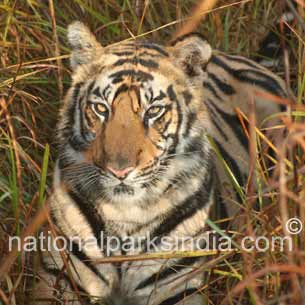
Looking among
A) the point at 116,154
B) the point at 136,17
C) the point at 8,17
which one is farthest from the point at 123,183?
the point at 136,17

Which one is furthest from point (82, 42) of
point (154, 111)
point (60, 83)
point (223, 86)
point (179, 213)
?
point (223, 86)

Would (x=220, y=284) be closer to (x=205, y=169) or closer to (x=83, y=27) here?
(x=205, y=169)

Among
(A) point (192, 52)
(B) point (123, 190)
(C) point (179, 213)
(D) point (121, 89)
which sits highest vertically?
(A) point (192, 52)

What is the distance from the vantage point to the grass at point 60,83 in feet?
9.93

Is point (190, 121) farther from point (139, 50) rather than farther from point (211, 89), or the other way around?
point (211, 89)

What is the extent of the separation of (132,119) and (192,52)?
40 cm

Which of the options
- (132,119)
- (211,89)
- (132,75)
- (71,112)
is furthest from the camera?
(211,89)

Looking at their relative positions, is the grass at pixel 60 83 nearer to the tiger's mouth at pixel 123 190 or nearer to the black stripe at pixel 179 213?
the black stripe at pixel 179 213

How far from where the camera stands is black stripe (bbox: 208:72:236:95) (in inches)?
166

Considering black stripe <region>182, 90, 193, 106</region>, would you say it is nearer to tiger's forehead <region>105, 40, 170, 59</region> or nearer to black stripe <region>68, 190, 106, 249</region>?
tiger's forehead <region>105, 40, 170, 59</region>

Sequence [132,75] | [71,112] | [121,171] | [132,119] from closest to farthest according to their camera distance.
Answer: [121,171] → [132,119] → [132,75] → [71,112]

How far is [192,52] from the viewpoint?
10.9 feet

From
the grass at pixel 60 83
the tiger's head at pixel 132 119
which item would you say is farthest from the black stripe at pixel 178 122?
the grass at pixel 60 83

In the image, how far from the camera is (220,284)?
3271 millimetres
